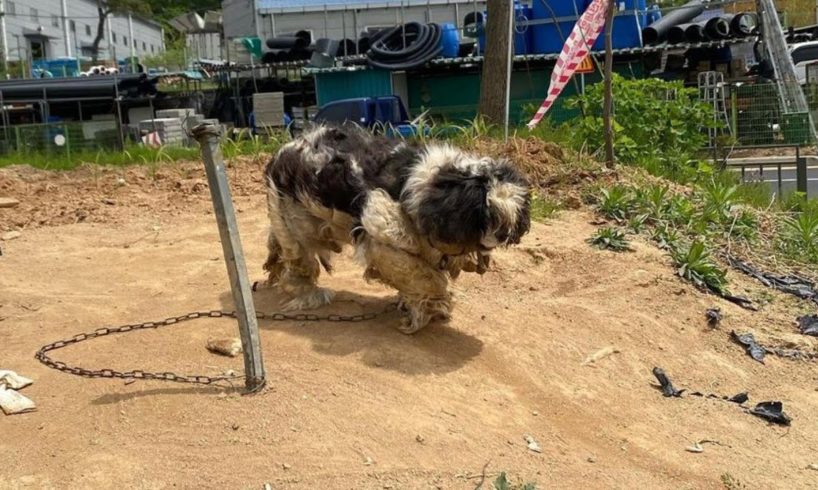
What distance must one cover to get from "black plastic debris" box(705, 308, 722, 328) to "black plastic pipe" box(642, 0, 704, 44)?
14.9 metres

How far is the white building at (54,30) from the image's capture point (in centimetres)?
4706

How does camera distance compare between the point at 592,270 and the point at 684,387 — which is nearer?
the point at 684,387

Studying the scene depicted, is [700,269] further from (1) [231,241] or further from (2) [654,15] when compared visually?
(2) [654,15]

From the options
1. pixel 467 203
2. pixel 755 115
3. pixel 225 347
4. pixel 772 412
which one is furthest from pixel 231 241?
pixel 755 115

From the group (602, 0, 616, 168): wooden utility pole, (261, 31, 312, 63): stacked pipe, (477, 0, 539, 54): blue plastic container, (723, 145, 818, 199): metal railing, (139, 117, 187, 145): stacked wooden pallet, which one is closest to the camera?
(602, 0, 616, 168): wooden utility pole

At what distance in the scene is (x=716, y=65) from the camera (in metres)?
20.5

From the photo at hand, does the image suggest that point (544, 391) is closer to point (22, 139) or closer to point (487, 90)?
point (487, 90)

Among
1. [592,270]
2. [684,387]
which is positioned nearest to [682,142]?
[592,270]

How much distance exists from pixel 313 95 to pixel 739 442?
19.5m

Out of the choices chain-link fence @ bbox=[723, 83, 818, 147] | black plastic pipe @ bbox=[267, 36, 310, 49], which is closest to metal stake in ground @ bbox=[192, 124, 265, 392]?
chain-link fence @ bbox=[723, 83, 818, 147]

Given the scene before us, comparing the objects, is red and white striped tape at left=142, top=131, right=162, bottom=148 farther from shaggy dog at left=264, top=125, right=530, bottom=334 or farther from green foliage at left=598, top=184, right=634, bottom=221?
shaggy dog at left=264, top=125, right=530, bottom=334

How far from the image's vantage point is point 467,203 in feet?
15.3

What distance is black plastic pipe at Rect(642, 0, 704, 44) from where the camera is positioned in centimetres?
2012

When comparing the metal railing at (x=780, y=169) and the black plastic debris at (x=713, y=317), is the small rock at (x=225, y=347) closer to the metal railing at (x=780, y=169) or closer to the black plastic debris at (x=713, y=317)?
the black plastic debris at (x=713, y=317)
